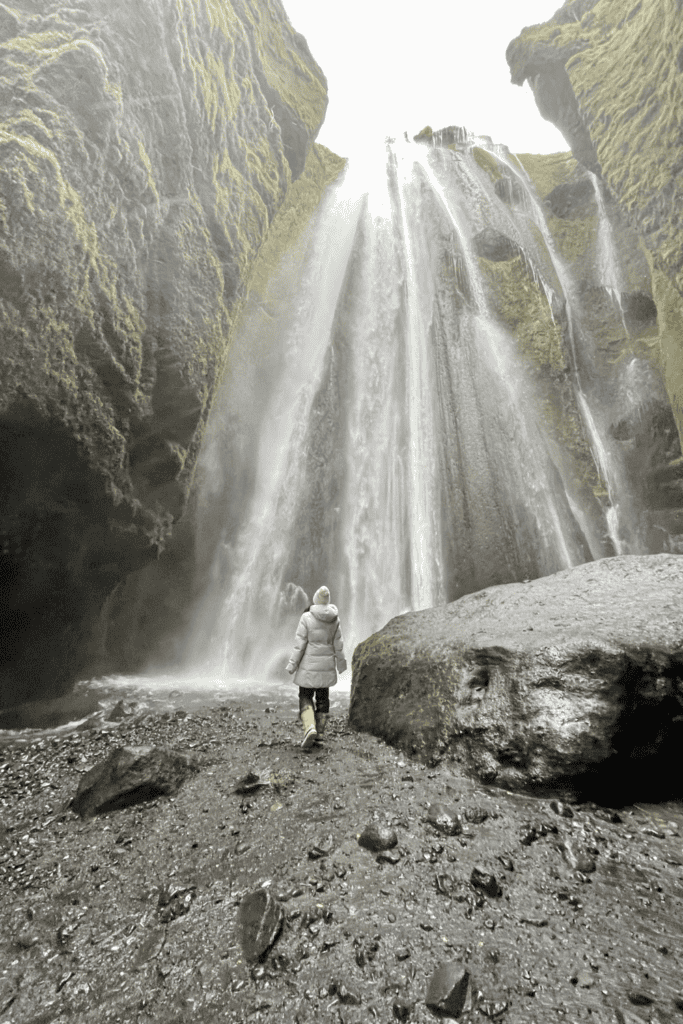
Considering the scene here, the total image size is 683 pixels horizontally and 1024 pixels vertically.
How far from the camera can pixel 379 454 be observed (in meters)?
15.4

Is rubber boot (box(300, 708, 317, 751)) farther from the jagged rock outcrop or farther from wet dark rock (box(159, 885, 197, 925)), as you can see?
the jagged rock outcrop

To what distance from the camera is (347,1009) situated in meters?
2.08

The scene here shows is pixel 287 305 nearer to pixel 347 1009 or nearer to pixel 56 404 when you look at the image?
pixel 56 404

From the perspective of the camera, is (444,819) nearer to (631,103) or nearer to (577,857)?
(577,857)

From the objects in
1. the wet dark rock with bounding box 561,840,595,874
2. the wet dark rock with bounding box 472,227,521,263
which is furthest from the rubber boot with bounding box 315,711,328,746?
the wet dark rock with bounding box 472,227,521,263

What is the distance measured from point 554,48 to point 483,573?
21.9 metres

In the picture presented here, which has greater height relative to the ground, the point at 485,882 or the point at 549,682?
the point at 549,682

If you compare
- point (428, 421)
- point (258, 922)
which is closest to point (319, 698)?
point (258, 922)

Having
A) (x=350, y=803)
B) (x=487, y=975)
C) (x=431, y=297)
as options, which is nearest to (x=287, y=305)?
(x=431, y=297)

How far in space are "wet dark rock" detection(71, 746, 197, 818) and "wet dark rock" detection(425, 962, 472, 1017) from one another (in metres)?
2.74

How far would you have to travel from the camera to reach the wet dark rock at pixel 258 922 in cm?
243

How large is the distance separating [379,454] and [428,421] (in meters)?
2.01

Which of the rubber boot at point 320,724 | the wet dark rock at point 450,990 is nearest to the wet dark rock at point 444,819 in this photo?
the wet dark rock at point 450,990

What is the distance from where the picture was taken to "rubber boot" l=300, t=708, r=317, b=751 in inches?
196
